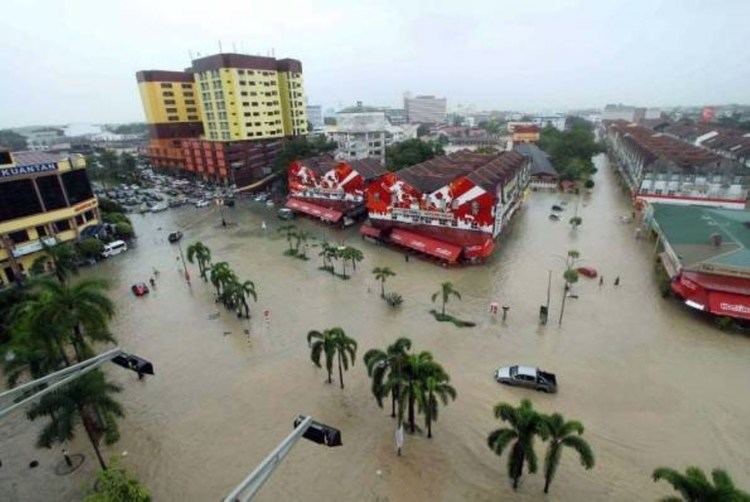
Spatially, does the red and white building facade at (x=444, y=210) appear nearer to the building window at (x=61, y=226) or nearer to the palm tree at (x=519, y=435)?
the palm tree at (x=519, y=435)

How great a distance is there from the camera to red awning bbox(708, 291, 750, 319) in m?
30.3

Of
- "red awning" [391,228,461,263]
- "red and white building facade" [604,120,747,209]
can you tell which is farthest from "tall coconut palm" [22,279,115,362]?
"red and white building facade" [604,120,747,209]

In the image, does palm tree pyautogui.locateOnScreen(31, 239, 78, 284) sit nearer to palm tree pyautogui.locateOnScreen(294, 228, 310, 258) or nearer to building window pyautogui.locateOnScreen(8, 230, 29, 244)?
building window pyautogui.locateOnScreen(8, 230, 29, 244)

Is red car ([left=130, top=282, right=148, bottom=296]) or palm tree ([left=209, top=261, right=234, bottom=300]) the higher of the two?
palm tree ([left=209, top=261, right=234, bottom=300])

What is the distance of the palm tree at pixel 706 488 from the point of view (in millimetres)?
11812

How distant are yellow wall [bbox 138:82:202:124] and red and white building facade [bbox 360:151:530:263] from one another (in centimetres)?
8472

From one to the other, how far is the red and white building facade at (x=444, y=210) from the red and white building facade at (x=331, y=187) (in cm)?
847

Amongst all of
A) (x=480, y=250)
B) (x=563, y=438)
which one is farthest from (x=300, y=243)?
(x=563, y=438)

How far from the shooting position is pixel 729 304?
3095 centimetres

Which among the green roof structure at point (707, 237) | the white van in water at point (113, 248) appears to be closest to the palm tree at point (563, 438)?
the green roof structure at point (707, 237)

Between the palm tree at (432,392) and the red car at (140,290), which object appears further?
the red car at (140,290)

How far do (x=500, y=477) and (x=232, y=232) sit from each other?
2140 inches

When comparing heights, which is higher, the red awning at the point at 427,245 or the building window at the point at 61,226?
the building window at the point at 61,226

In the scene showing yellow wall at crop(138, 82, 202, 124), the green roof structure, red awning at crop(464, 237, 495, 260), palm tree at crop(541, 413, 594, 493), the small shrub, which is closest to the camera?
palm tree at crop(541, 413, 594, 493)
